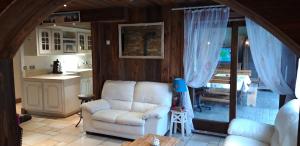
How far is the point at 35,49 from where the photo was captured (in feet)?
18.3

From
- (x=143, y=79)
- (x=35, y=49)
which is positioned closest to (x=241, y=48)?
(x=143, y=79)

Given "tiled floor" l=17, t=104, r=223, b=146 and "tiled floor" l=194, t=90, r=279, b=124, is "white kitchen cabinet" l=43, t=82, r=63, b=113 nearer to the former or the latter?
"tiled floor" l=17, t=104, r=223, b=146

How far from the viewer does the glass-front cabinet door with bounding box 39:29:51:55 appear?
5625 millimetres

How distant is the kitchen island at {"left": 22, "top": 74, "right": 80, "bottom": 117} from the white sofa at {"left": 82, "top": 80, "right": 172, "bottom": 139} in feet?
3.32

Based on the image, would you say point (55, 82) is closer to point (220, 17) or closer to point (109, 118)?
point (109, 118)

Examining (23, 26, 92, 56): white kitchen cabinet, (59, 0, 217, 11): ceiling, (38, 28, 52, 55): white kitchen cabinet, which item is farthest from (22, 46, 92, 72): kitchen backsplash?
(59, 0, 217, 11): ceiling

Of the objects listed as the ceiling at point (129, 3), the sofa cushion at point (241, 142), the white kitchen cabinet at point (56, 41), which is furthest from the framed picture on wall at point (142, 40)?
the sofa cushion at point (241, 142)

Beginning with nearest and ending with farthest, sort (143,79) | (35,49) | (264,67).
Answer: (264,67), (143,79), (35,49)

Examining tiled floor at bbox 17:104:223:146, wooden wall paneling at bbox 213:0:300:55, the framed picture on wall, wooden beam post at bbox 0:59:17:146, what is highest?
the framed picture on wall

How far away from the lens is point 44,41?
5.75 meters

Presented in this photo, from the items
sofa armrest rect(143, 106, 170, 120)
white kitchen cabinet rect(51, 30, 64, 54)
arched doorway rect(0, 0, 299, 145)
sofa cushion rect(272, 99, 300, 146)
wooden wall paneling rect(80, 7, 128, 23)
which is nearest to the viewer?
arched doorway rect(0, 0, 299, 145)

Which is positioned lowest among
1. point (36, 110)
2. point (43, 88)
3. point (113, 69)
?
point (36, 110)

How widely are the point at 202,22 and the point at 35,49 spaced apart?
12.9 ft

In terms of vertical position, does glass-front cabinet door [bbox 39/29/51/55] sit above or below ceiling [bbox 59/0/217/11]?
below
